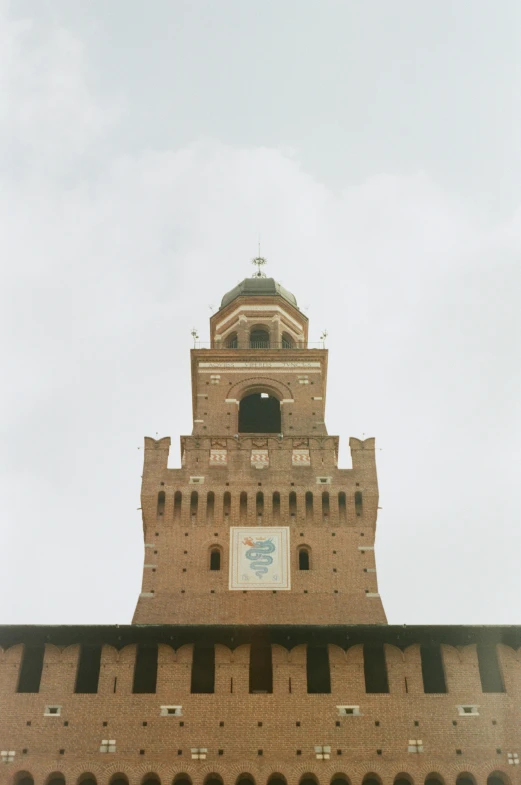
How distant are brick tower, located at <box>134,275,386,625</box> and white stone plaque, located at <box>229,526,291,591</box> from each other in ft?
0.14

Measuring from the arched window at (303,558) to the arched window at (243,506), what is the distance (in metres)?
2.40

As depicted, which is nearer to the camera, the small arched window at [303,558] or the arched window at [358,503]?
the small arched window at [303,558]

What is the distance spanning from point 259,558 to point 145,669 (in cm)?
845

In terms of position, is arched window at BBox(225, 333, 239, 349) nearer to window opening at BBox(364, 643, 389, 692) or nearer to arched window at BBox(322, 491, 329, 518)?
arched window at BBox(322, 491, 329, 518)

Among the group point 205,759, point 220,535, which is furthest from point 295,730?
point 220,535

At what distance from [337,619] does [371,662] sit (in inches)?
222

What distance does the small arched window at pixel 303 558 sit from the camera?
37.5 m

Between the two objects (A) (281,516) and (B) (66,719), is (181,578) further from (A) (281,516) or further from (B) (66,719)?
(B) (66,719)

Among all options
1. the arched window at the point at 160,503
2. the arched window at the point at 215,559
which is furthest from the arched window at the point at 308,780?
the arched window at the point at 160,503

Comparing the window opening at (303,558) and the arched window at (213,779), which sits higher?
the window opening at (303,558)

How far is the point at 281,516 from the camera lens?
3894cm

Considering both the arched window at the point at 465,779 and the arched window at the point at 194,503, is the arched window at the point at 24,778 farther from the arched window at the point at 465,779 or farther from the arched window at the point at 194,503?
the arched window at the point at 194,503

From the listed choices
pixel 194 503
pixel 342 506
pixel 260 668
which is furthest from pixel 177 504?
pixel 260 668

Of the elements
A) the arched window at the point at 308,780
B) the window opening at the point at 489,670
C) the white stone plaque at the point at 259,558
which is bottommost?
the arched window at the point at 308,780
